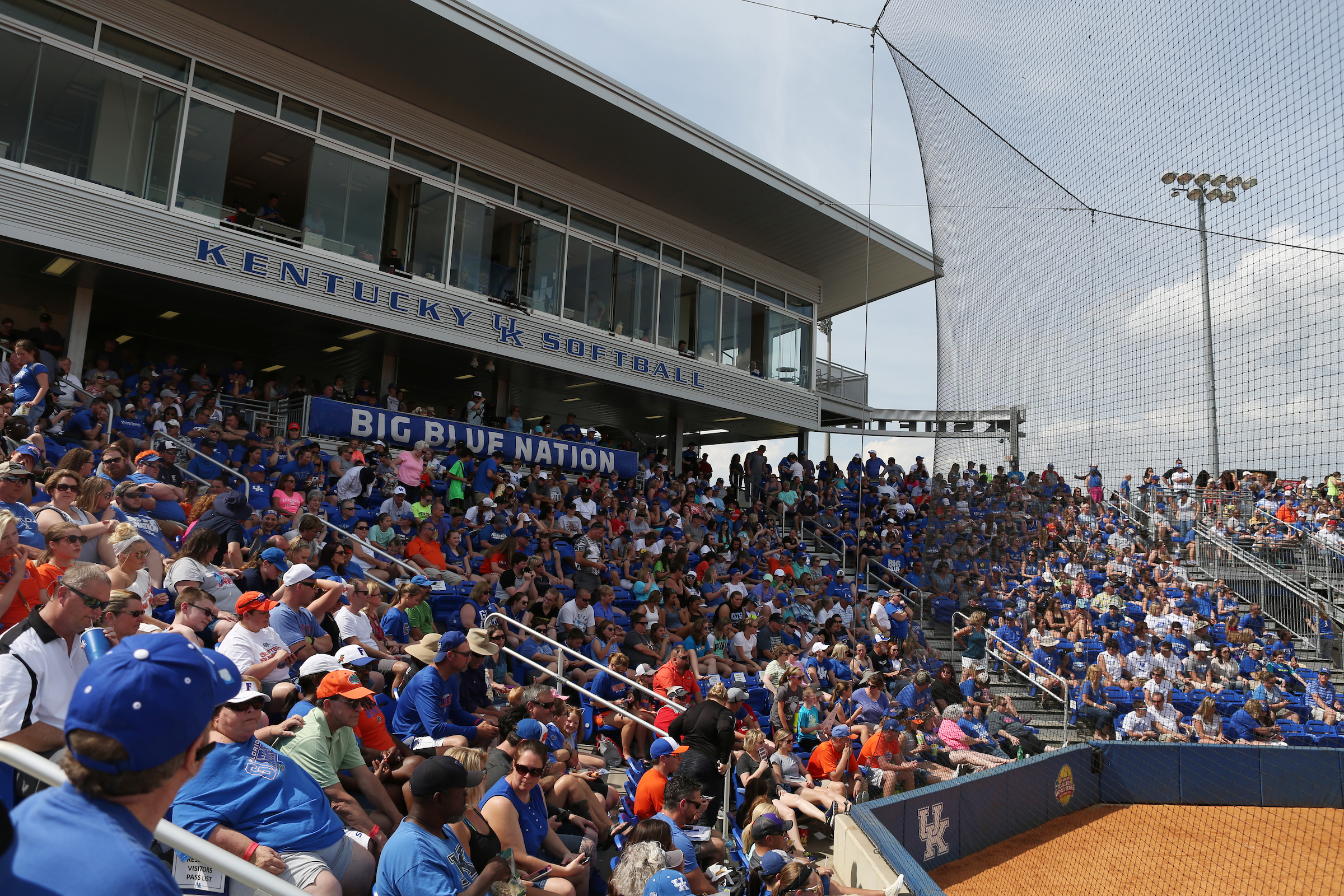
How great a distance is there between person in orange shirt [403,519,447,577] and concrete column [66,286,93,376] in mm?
6511

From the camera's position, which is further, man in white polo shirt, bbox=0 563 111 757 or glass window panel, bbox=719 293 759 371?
glass window panel, bbox=719 293 759 371

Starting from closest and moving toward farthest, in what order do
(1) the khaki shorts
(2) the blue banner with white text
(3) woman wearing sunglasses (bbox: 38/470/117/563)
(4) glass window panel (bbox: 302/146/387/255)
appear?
1. (1) the khaki shorts
2. (3) woman wearing sunglasses (bbox: 38/470/117/563)
3. (2) the blue banner with white text
4. (4) glass window panel (bbox: 302/146/387/255)

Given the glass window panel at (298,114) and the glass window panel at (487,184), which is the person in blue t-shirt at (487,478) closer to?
the glass window panel at (487,184)

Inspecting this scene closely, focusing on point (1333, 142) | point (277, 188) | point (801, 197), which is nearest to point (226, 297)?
point (277, 188)

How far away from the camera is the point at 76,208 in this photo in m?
11.9

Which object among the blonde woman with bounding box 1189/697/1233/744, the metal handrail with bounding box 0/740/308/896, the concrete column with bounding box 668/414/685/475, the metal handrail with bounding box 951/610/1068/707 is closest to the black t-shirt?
the metal handrail with bounding box 0/740/308/896

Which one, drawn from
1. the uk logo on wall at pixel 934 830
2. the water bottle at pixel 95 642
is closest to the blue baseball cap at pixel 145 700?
the water bottle at pixel 95 642

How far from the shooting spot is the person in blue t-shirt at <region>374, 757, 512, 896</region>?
366cm

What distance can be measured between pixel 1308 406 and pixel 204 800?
12.5m

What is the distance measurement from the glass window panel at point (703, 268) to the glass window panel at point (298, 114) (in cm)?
917

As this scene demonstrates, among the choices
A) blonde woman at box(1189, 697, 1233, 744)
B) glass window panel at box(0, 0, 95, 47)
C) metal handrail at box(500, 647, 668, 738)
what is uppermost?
glass window panel at box(0, 0, 95, 47)

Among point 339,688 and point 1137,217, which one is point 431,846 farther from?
point 1137,217

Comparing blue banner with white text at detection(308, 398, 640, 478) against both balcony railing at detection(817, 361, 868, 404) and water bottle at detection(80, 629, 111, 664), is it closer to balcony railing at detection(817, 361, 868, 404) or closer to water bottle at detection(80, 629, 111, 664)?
balcony railing at detection(817, 361, 868, 404)

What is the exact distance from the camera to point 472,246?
55.2 ft
